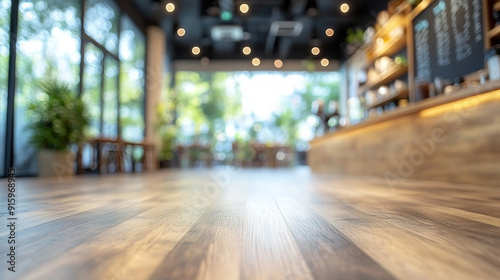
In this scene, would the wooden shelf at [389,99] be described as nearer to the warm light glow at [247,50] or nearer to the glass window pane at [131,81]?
the warm light glow at [247,50]

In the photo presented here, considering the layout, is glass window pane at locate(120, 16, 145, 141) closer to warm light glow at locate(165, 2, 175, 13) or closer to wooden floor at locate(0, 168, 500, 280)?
warm light glow at locate(165, 2, 175, 13)

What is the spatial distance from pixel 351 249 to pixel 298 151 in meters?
11.7

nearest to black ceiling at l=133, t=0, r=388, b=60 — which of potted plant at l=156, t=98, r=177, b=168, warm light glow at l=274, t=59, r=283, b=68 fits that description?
warm light glow at l=274, t=59, r=283, b=68

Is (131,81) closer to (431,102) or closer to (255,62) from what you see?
(255,62)

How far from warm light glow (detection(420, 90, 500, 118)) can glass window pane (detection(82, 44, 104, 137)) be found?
16.3 ft

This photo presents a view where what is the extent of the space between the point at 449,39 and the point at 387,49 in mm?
2086

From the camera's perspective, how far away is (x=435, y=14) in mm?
3762

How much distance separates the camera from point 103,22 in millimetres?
6312

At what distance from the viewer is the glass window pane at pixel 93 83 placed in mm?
5750

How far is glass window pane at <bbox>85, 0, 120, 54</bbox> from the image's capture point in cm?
588

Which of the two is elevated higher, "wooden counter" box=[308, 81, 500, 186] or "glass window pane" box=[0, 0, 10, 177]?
"glass window pane" box=[0, 0, 10, 177]

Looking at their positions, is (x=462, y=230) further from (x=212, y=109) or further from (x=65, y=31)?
(x=212, y=109)

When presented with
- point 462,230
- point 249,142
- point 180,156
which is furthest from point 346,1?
point 462,230

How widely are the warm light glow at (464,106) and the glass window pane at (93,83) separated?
4979 millimetres
